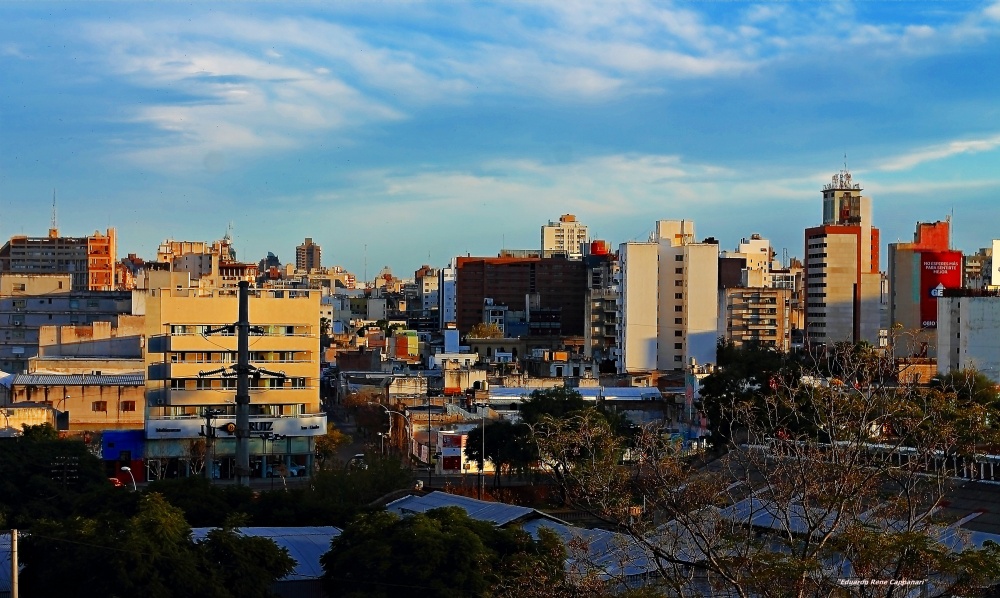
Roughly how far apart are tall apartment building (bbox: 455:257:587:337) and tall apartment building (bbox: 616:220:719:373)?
46.3m

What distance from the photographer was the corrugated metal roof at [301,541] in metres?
26.4

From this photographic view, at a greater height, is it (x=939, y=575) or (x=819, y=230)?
(x=819, y=230)

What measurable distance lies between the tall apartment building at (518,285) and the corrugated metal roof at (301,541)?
342 ft

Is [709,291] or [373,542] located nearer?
[373,542]

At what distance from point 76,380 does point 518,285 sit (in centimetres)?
8527

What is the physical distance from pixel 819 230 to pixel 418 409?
169 feet

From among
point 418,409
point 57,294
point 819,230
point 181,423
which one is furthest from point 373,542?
point 819,230

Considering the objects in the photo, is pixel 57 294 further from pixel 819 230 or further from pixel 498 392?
pixel 819 230

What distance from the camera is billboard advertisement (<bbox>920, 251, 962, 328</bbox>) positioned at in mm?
100188

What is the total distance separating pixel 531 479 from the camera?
153 ft

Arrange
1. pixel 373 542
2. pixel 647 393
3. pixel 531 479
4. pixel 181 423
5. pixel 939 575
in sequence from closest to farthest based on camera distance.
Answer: pixel 939 575 < pixel 373 542 < pixel 531 479 < pixel 181 423 < pixel 647 393

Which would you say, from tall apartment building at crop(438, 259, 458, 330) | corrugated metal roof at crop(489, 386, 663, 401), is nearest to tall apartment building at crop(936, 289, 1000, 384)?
corrugated metal roof at crop(489, 386, 663, 401)

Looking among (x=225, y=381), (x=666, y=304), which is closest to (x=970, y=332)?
(x=666, y=304)

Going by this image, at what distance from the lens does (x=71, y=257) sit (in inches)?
5591
